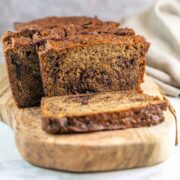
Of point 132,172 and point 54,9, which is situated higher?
point 54,9

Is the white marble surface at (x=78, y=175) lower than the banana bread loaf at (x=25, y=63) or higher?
lower

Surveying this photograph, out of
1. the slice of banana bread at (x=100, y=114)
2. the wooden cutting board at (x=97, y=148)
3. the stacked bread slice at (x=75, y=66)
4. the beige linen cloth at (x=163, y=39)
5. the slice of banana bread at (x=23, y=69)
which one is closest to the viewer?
the wooden cutting board at (x=97, y=148)

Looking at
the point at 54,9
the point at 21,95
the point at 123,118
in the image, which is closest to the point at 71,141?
the point at 123,118

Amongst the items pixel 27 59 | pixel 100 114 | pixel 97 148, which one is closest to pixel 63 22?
pixel 27 59

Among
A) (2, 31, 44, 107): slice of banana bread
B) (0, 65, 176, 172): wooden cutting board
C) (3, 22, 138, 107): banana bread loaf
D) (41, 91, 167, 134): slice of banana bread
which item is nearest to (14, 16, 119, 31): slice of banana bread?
(3, 22, 138, 107): banana bread loaf

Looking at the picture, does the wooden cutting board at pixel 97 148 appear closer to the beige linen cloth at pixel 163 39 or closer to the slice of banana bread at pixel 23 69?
the slice of banana bread at pixel 23 69

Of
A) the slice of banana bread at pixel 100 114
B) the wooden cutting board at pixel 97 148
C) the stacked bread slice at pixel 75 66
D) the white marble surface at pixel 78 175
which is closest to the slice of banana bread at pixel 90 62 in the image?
the stacked bread slice at pixel 75 66

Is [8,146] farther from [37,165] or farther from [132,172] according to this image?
[132,172]
